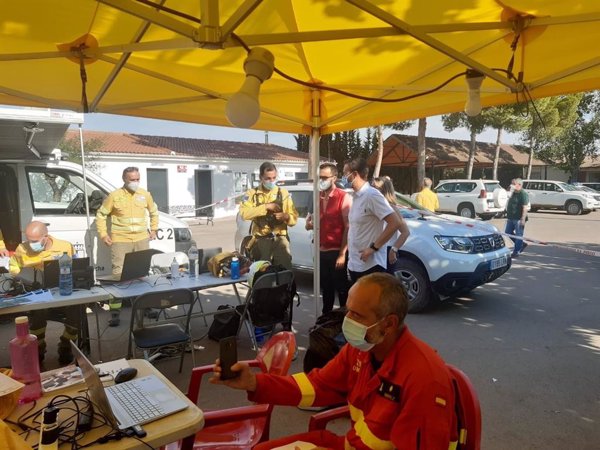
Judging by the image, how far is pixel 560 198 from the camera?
22.2m

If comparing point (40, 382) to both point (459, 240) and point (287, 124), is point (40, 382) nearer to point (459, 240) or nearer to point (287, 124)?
point (287, 124)

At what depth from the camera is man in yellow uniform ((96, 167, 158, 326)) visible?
5863mm

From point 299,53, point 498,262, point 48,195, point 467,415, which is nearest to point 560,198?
point 498,262

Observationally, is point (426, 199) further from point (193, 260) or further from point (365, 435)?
point (365, 435)

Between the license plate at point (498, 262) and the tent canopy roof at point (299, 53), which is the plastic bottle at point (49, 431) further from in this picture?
the license plate at point (498, 262)

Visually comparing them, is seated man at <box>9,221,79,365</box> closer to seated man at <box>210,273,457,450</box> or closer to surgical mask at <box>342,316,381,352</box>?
seated man at <box>210,273,457,450</box>

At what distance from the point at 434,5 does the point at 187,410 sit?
2654 mm

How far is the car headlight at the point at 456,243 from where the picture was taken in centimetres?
588

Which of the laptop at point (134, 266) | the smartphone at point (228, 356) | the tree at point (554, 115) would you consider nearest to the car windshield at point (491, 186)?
the tree at point (554, 115)

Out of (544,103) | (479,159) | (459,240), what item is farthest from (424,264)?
(479,159)

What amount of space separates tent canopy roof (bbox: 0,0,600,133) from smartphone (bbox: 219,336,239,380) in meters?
1.33

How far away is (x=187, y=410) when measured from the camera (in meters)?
1.85


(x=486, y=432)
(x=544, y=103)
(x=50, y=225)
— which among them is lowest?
(x=486, y=432)

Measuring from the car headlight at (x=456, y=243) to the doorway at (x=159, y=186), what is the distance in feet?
67.2
